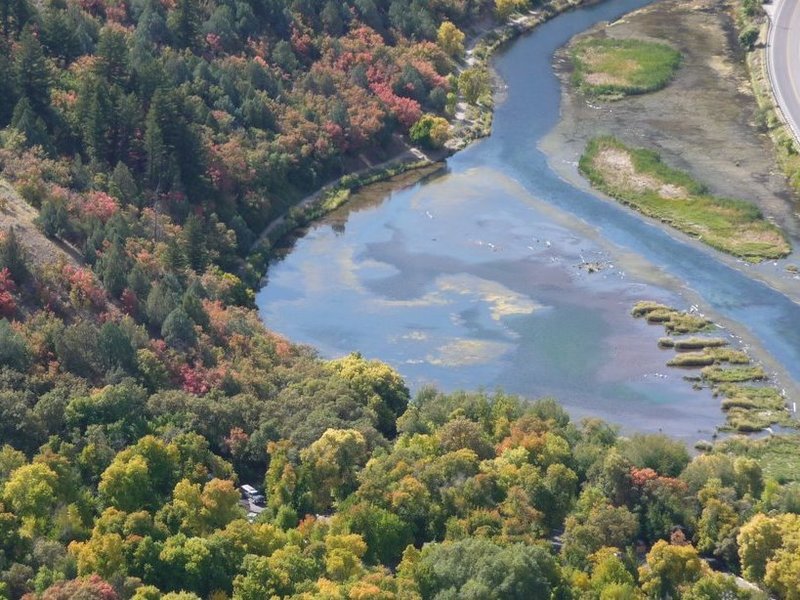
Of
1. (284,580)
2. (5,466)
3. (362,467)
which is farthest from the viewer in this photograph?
(362,467)

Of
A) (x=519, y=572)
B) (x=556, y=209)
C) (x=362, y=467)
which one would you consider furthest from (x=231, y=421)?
(x=556, y=209)

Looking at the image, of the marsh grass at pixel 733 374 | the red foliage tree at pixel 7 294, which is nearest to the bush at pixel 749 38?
the marsh grass at pixel 733 374

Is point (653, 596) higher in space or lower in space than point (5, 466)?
lower

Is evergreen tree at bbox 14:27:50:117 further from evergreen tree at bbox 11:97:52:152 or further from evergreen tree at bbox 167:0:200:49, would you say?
evergreen tree at bbox 167:0:200:49

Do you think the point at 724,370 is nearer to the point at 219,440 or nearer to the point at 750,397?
the point at 750,397

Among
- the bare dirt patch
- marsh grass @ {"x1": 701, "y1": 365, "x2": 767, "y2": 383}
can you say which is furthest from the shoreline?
marsh grass @ {"x1": 701, "y1": 365, "x2": 767, "y2": 383}

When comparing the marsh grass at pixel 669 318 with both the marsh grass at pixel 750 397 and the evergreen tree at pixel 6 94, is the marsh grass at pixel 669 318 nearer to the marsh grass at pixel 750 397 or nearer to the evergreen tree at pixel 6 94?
the marsh grass at pixel 750 397

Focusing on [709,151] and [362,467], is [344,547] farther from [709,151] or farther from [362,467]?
[709,151]
